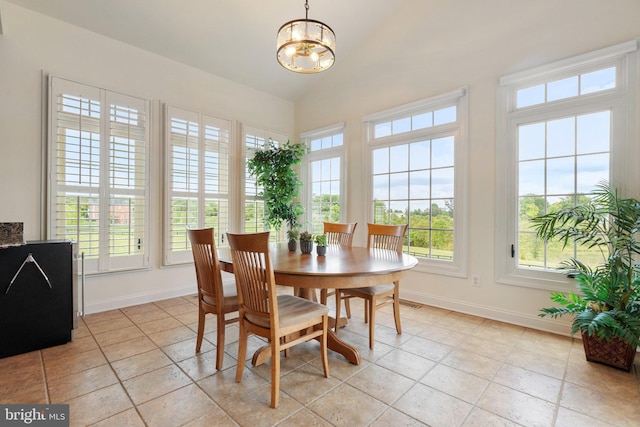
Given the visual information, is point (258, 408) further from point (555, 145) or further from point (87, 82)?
point (87, 82)

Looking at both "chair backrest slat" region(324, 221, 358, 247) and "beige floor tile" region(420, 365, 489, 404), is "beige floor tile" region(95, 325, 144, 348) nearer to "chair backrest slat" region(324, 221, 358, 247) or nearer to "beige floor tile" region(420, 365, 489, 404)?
"chair backrest slat" region(324, 221, 358, 247)

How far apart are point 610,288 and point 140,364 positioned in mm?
3475

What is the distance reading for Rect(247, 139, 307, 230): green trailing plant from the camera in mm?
4383

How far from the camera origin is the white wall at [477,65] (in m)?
2.72

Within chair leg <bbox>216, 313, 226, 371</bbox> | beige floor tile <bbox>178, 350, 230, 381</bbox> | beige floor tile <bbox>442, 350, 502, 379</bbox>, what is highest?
chair leg <bbox>216, 313, 226, 371</bbox>

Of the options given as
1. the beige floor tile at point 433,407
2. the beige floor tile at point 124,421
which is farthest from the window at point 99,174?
the beige floor tile at point 433,407

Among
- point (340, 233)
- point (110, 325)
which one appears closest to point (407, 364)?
point (340, 233)

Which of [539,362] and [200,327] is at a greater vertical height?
[200,327]

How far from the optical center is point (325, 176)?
4.93 m

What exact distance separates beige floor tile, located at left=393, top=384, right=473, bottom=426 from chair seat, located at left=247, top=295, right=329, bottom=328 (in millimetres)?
697

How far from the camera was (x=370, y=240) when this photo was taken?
125 inches

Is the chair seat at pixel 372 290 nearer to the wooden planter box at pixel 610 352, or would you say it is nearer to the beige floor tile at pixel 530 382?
the beige floor tile at pixel 530 382

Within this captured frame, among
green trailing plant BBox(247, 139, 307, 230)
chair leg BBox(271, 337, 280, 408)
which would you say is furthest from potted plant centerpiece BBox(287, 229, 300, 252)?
green trailing plant BBox(247, 139, 307, 230)

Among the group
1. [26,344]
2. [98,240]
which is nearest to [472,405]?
[26,344]
